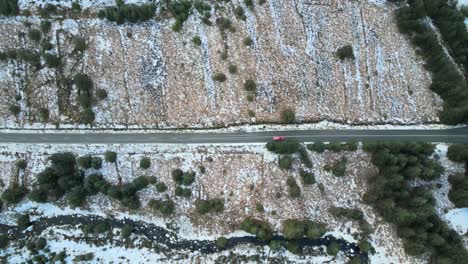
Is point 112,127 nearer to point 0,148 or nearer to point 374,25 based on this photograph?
point 0,148

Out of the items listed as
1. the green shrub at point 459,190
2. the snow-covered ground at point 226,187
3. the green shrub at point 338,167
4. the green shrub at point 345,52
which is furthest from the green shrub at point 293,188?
the green shrub at point 459,190

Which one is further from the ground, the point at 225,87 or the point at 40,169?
the point at 225,87

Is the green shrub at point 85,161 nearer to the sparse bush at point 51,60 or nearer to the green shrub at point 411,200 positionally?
the sparse bush at point 51,60

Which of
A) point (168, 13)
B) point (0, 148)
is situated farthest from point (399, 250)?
point (0, 148)

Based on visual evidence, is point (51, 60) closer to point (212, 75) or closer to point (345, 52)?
point (212, 75)

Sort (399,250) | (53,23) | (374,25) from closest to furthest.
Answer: (399,250) < (53,23) < (374,25)

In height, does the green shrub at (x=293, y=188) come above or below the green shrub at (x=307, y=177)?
below

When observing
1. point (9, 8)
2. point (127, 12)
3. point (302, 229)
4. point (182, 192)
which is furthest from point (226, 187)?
point (9, 8)
